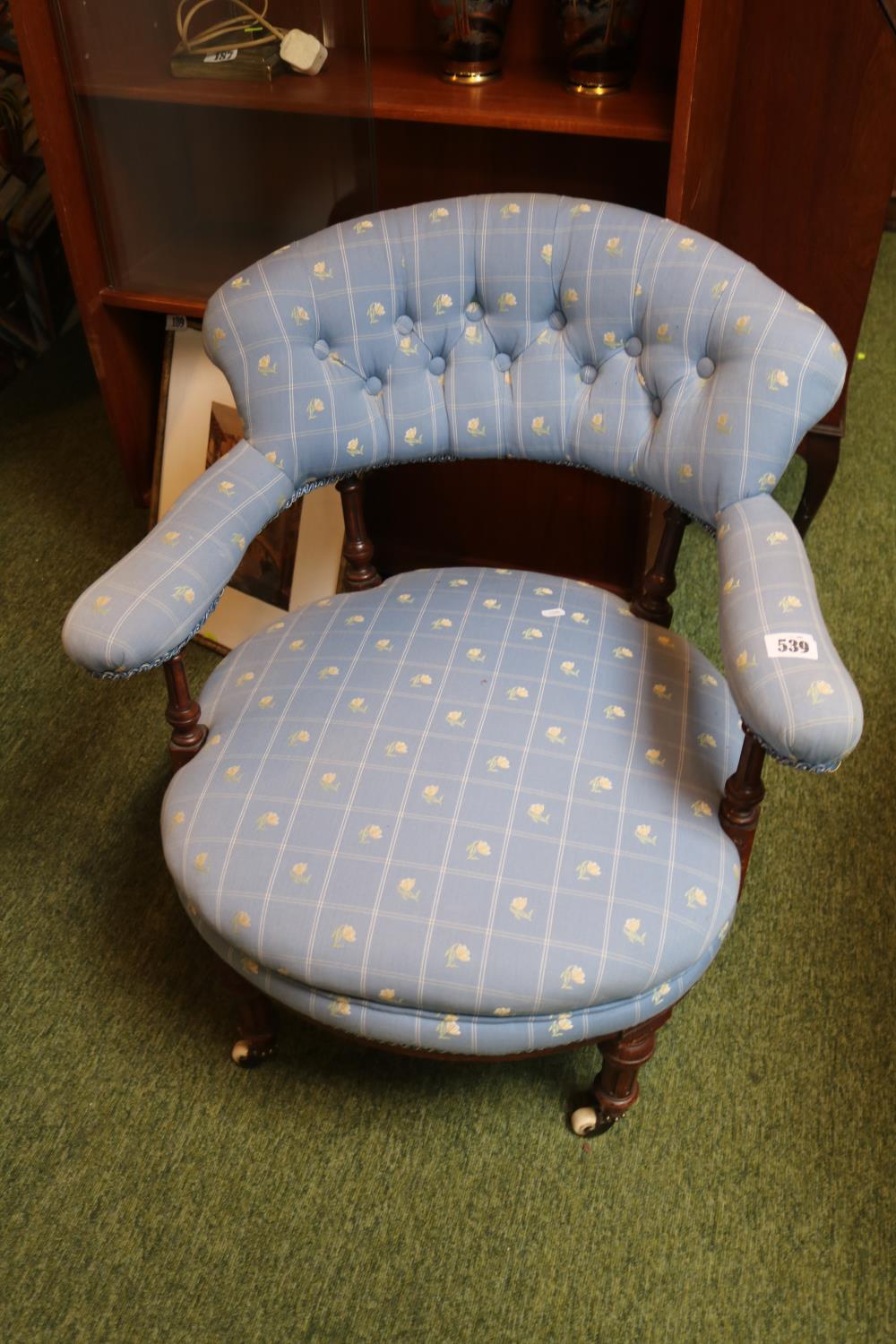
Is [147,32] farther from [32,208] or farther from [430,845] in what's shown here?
[430,845]

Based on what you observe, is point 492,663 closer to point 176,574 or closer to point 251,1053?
point 176,574

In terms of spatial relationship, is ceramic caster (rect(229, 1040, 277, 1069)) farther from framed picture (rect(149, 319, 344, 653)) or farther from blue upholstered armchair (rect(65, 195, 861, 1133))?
framed picture (rect(149, 319, 344, 653))

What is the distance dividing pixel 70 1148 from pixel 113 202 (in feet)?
4.44

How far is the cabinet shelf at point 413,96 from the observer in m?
1.41

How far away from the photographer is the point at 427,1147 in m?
1.26

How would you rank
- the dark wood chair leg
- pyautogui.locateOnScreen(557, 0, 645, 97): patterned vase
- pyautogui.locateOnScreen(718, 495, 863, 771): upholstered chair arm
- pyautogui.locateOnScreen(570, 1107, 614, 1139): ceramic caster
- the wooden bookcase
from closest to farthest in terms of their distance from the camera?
pyautogui.locateOnScreen(718, 495, 863, 771): upholstered chair arm < pyautogui.locateOnScreen(570, 1107, 614, 1139): ceramic caster < pyautogui.locateOnScreen(557, 0, 645, 97): patterned vase < the wooden bookcase < the dark wood chair leg

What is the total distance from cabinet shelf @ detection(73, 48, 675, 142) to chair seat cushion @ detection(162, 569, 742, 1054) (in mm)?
659

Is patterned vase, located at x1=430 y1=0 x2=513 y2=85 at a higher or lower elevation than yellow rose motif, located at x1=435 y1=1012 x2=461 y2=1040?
higher

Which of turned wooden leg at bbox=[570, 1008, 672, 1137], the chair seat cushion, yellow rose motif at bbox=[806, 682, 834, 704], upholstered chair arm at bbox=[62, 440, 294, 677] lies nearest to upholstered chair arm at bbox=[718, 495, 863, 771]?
yellow rose motif at bbox=[806, 682, 834, 704]

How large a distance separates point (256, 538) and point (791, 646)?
1116 millimetres

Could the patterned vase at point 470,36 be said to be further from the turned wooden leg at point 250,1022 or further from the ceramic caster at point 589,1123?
the ceramic caster at point 589,1123

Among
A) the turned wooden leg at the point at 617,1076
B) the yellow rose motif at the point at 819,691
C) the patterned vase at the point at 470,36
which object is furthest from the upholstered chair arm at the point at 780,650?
the patterned vase at the point at 470,36

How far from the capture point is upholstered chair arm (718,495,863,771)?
0.90 m

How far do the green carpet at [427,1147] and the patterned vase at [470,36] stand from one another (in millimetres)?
1064
